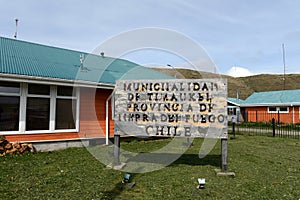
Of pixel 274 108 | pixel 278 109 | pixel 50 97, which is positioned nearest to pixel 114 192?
pixel 50 97

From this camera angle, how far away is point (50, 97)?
10.1 meters

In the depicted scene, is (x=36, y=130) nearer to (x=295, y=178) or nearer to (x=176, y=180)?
(x=176, y=180)

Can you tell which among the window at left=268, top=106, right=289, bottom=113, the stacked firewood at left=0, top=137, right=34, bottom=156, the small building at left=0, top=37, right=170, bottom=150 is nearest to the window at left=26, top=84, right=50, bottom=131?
the small building at left=0, top=37, right=170, bottom=150

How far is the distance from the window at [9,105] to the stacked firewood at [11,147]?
62cm

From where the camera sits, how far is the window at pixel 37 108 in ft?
30.2

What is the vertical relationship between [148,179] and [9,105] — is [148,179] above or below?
below

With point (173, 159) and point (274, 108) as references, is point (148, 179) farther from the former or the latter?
point (274, 108)

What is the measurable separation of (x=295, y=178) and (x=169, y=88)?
4054mm

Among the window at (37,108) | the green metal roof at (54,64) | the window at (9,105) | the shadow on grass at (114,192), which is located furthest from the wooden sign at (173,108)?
the window at (9,105)

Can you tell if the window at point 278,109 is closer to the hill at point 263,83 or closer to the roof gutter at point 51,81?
the roof gutter at point 51,81

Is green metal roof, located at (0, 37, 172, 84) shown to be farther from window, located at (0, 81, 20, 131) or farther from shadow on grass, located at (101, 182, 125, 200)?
shadow on grass, located at (101, 182, 125, 200)

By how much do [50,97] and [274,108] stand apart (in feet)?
88.8

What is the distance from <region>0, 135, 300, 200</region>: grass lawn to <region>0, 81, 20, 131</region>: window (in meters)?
1.45

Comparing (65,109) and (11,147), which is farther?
(65,109)
